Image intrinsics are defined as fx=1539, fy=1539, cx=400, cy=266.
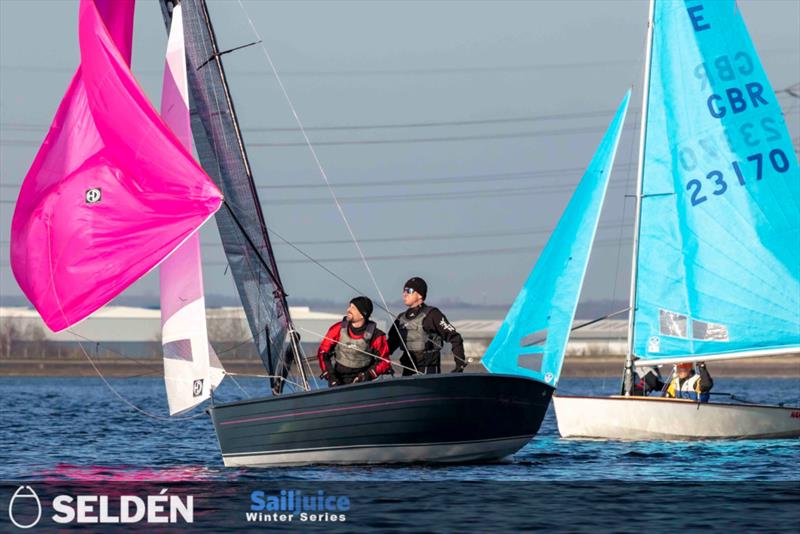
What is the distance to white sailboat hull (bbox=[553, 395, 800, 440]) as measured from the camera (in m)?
29.2

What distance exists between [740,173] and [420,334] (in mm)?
12370

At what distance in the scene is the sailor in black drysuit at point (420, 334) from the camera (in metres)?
21.8

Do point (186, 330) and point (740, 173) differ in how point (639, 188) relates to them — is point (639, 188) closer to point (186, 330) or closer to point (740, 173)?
point (740, 173)

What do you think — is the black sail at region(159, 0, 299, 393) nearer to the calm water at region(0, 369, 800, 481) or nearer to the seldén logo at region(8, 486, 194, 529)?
the calm water at region(0, 369, 800, 481)

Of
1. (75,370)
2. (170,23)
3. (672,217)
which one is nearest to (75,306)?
(170,23)

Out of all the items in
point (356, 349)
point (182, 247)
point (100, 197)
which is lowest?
point (356, 349)

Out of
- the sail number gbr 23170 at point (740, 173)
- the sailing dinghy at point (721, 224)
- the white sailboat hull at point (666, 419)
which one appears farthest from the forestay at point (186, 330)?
the sail number gbr 23170 at point (740, 173)

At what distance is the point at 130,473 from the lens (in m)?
22.0

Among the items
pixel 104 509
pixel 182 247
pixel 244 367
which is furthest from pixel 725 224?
pixel 244 367

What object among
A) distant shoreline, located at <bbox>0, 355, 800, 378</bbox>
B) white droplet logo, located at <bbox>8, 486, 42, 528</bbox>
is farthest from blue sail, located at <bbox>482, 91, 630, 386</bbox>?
distant shoreline, located at <bbox>0, 355, 800, 378</bbox>

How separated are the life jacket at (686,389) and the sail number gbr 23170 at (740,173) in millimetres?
3755

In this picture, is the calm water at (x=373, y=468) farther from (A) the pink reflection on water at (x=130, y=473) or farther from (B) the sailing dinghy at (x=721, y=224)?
(B) the sailing dinghy at (x=721, y=224)

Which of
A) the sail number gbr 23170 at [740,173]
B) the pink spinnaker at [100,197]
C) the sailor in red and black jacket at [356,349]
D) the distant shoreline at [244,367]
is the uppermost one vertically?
the distant shoreline at [244,367]

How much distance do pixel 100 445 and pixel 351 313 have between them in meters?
9.40
